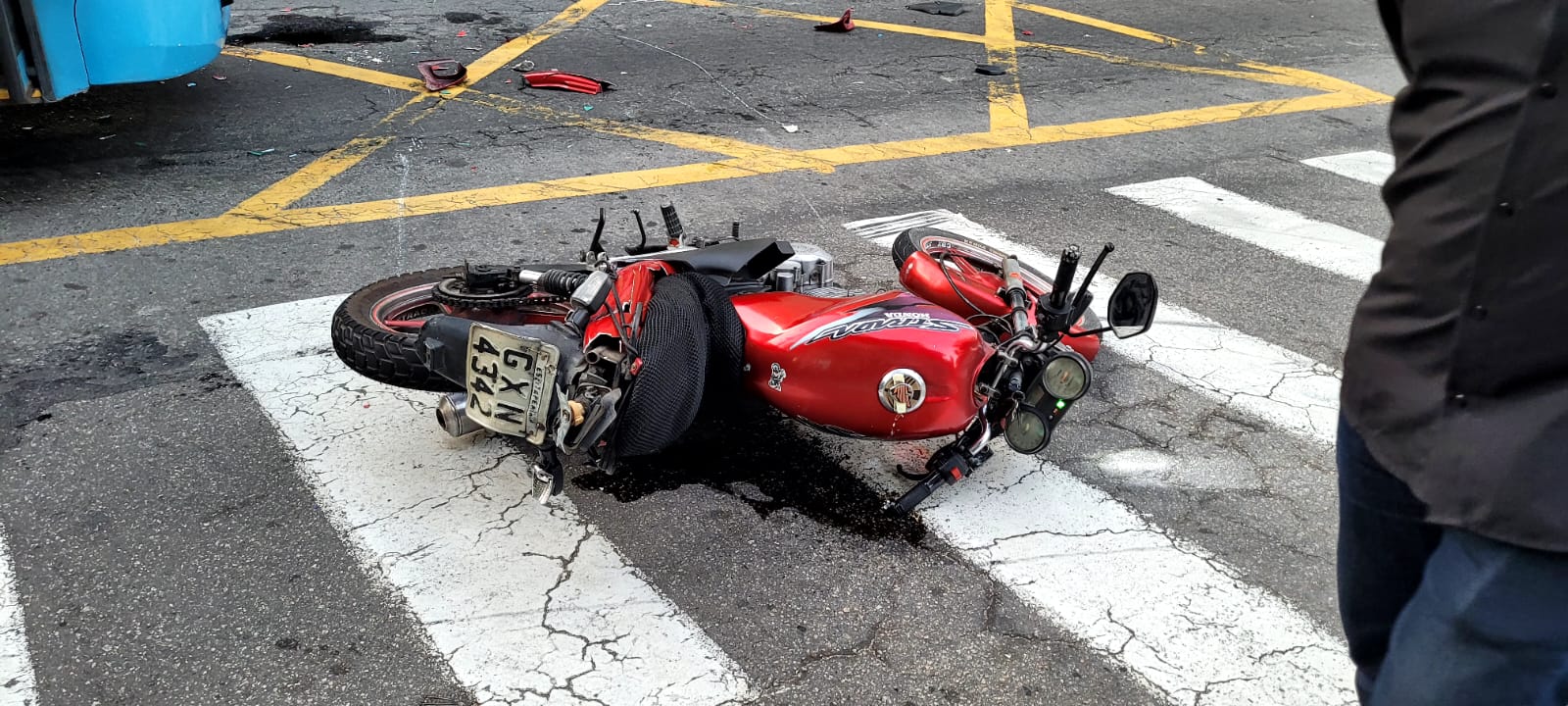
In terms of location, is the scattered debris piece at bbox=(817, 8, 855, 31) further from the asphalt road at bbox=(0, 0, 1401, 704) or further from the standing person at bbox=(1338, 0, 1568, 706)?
the standing person at bbox=(1338, 0, 1568, 706)

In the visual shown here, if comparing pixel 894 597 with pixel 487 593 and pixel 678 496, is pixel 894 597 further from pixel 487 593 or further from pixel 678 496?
pixel 487 593

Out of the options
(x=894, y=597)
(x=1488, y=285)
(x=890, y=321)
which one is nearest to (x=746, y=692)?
(x=894, y=597)

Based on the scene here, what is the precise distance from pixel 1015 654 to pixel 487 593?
1.33 m

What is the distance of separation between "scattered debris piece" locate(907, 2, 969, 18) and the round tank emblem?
8293 millimetres

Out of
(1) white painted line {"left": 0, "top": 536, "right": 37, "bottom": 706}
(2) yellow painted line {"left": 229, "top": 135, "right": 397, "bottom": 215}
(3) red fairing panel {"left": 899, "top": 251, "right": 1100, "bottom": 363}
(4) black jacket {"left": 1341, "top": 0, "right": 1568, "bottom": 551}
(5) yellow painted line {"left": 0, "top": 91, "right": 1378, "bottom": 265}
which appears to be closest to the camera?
(4) black jacket {"left": 1341, "top": 0, "right": 1568, "bottom": 551}

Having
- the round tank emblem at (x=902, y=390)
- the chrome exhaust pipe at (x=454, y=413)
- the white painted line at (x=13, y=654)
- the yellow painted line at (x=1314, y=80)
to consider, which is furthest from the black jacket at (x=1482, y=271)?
the yellow painted line at (x=1314, y=80)

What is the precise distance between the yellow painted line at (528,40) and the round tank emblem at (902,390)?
18.4 feet

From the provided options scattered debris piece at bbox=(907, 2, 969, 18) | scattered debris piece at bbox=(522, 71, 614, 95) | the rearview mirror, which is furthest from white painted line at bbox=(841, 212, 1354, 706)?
scattered debris piece at bbox=(907, 2, 969, 18)

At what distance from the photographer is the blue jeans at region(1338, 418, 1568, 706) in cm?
168

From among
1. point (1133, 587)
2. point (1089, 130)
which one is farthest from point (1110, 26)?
point (1133, 587)

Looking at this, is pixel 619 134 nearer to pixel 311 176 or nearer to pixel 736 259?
pixel 311 176

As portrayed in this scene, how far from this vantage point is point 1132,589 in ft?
10.7

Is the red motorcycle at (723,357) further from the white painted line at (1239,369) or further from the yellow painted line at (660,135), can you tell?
the yellow painted line at (660,135)

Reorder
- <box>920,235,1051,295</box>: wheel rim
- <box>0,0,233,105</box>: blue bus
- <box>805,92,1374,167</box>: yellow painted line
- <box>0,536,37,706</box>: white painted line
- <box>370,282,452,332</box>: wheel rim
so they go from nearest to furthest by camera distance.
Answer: <box>0,536,37,706</box>: white painted line < <box>370,282,452,332</box>: wheel rim < <box>920,235,1051,295</box>: wheel rim < <box>0,0,233,105</box>: blue bus < <box>805,92,1374,167</box>: yellow painted line
